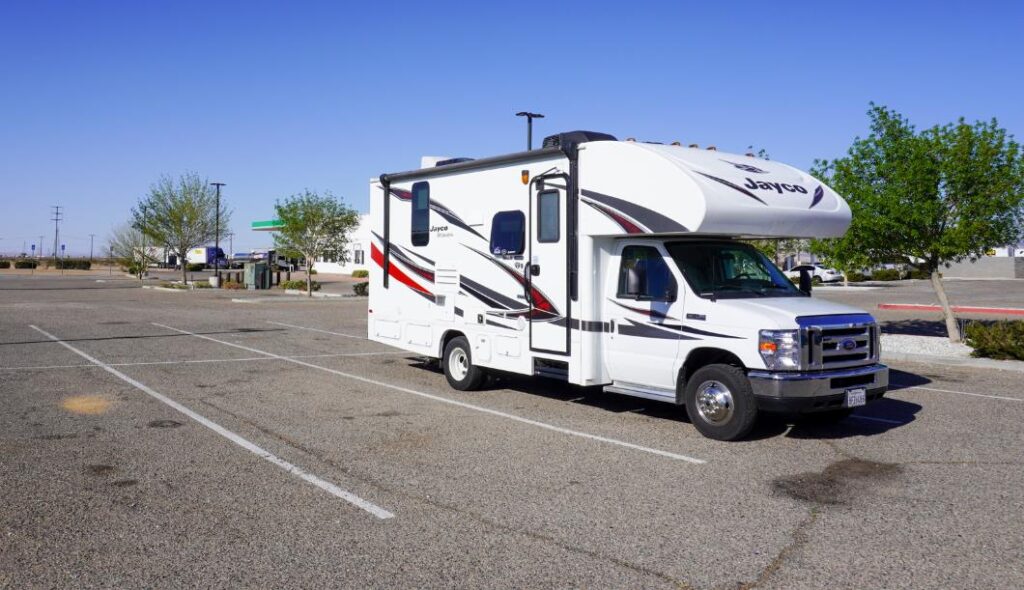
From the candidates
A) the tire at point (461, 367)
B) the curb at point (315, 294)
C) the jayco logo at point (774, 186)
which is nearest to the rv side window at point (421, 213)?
the tire at point (461, 367)

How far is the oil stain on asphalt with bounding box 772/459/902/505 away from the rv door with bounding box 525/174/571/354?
3.24m

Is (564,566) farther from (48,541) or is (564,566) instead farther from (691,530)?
(48,541)

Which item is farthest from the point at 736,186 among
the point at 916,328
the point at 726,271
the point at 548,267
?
the point at 916,328

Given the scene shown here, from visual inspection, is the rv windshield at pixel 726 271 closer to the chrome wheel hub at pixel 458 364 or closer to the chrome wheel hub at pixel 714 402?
the chrome wheel hub at pixel 714 402

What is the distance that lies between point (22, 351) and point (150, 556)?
39.8 feet

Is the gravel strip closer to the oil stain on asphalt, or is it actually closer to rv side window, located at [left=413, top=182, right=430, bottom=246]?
the oil stain on asphalt

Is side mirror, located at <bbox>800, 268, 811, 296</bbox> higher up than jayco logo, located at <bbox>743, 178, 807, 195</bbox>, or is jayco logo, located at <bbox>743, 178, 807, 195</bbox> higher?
jayco logo, located at <bbox>743, 178, 807, 195</bbox>

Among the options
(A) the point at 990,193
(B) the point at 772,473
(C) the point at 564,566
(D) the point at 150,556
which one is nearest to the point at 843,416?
(B) the point at 772,473

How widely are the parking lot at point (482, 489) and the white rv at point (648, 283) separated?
1.84 ft

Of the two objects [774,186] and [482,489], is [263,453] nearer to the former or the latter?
[482,489]

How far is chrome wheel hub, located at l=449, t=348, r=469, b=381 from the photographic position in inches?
452

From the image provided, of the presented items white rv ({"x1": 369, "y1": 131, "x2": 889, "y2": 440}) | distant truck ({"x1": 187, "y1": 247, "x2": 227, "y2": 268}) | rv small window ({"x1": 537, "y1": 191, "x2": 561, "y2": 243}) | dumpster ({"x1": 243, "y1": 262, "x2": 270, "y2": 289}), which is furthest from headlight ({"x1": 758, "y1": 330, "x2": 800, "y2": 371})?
distant truck ({"x1": 187, "y1": 247, "x2": 227, "y2": 268})

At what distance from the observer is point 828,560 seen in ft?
17.0

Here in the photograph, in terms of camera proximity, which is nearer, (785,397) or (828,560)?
(828,560)
